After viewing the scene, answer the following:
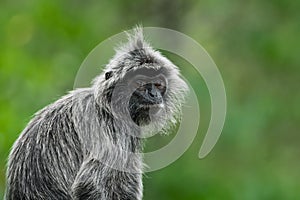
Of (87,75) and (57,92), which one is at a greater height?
(57,92)

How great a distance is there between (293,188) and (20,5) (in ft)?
19.2

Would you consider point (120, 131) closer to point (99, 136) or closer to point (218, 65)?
point (99, 136)

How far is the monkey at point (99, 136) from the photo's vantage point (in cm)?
700

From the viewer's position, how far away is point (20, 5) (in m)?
16.1

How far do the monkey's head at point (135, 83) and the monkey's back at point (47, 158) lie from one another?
0.93 feet

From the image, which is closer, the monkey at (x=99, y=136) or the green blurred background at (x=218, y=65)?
the monkey at (x=99, y=136)

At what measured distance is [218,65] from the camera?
15.3 m

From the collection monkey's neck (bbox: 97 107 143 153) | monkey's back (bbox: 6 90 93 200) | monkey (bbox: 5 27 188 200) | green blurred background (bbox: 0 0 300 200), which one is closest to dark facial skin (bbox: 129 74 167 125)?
monkey (bbox: 5 27 188 200)

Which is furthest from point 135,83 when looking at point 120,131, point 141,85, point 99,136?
point 99,136

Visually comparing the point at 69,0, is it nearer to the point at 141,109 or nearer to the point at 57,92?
the point at 57,92

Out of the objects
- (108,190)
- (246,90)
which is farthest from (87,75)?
(246,90)

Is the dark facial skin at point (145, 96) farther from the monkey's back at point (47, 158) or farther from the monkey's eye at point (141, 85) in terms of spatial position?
the monkey's back at point (47, 158)

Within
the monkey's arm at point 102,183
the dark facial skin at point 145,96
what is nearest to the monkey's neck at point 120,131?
the dark facial skin at point 145,96

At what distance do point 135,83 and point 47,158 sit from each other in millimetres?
919
